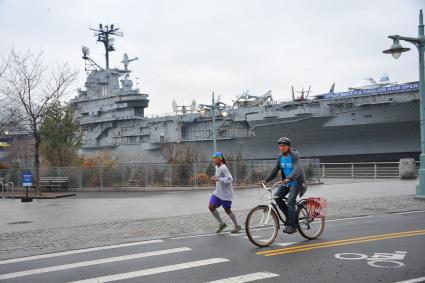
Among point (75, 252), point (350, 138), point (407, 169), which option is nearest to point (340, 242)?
point (75, 252)

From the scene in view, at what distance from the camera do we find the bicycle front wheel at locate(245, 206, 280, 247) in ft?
25.7

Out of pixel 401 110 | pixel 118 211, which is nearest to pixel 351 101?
pixel 401 110

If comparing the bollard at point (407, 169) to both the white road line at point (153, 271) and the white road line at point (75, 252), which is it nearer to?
the white road line at point (75, 252)

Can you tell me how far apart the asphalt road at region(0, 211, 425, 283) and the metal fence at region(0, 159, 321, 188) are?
15891 mm

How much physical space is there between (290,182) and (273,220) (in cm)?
74

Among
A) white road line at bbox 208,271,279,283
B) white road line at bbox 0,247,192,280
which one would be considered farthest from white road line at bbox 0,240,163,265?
white road line at bbox 208,271,279,283

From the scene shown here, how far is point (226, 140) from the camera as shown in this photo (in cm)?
5347

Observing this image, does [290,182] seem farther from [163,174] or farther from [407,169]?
[407,169]

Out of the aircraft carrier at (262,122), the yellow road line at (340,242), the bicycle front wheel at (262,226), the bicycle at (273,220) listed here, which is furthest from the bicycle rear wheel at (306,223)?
the aircraft carrier at (262,122)

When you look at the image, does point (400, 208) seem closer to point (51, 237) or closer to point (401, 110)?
point (51, 237)

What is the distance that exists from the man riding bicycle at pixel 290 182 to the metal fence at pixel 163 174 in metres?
16.6

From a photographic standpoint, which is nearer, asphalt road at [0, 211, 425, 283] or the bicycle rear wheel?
asphalt road at [0, 211, 425, 283]

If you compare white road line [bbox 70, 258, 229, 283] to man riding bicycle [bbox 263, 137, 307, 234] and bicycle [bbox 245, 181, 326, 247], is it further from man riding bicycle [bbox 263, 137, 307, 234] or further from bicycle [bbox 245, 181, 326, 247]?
man riding bicycle [bbox 263, 137, 307, 234]

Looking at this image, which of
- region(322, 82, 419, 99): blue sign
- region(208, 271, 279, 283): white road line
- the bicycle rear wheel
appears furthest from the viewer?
region(322, 82, 419, 99): blue sign
